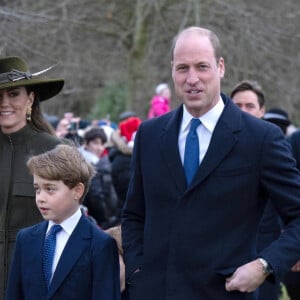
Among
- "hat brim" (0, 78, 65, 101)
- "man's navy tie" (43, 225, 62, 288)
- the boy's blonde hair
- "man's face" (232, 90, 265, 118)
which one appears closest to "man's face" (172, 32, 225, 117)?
the boy's blonde hair

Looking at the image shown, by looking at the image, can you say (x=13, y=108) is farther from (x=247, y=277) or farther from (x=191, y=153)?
(x=247, y=277)

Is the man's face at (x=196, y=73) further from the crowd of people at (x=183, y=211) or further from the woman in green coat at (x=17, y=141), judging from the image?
the woman in green coat at (x=17, y=141)

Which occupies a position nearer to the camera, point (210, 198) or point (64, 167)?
point (210, 198)

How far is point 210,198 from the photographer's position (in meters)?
4.63

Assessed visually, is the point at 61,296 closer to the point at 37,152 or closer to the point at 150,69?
the point at 37,152

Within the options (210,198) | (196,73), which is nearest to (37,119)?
(196,73)

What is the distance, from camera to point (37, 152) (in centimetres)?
599

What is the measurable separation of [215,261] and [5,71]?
7.05 ft

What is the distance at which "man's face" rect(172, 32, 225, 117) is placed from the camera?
4.71 meters

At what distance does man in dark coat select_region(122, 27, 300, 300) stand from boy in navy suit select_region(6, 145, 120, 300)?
0.24 m

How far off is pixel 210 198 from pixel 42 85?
1.90 meters

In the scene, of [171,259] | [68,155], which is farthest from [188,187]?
[68,155]

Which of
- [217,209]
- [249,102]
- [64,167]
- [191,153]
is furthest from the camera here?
[249,102]

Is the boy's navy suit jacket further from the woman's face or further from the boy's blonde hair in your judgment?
the woman's face
